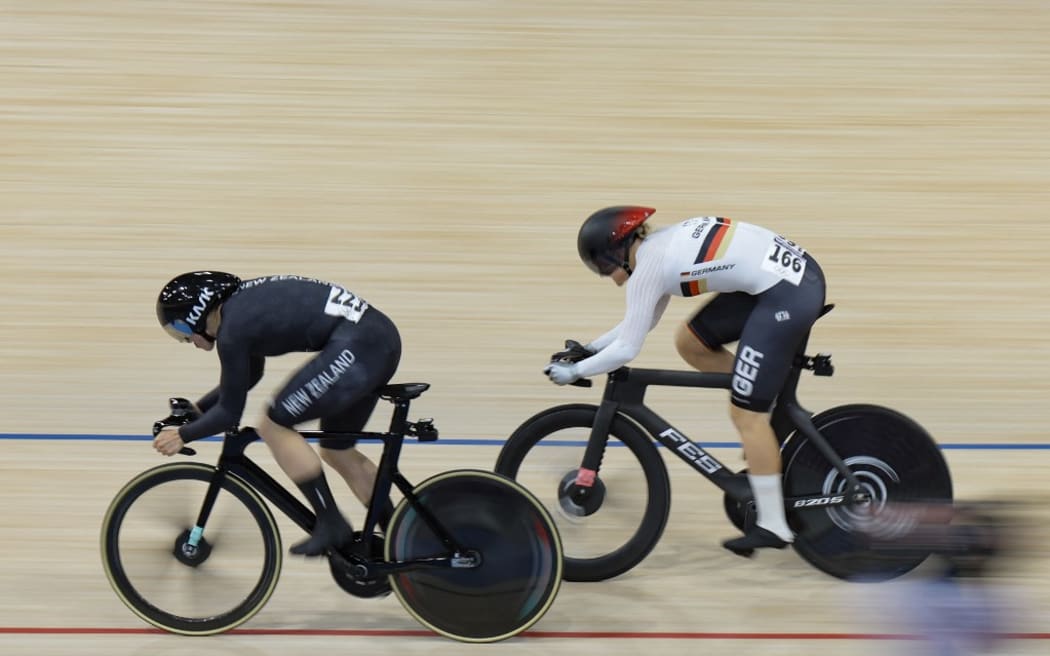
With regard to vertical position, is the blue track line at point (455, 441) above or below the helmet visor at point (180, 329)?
below

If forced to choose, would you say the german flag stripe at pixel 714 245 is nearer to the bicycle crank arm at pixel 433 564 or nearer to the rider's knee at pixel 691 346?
the rider's knee at pixel 691 346

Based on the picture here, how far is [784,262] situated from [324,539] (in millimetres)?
1503

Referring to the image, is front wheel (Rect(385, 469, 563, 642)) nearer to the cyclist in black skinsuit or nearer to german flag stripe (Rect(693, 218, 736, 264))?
the cyclist in black skinsuit

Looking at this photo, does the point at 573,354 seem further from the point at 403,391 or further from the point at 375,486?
the point at 375,486

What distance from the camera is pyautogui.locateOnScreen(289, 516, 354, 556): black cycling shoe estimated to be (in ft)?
11.7

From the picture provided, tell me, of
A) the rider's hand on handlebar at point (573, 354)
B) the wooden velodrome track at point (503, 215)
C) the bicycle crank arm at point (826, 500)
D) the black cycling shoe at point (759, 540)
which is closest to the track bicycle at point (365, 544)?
the wooden velodrome track at point (503, 215)

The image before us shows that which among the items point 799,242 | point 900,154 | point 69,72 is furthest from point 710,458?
point 69,72

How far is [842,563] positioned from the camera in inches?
156

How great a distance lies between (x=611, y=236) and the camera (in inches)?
148

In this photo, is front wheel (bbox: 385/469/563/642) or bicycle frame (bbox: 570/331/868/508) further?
bicycle frame (bbox: 570/331/868/508)

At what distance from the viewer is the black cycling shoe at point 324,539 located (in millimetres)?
3564

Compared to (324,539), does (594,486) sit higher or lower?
higher

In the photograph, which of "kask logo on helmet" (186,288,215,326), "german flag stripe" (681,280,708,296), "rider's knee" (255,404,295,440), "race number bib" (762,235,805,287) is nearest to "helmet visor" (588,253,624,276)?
"german flag stripe" (681,280,708,296)

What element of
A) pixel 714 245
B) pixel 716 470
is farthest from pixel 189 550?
pixel 714 245
